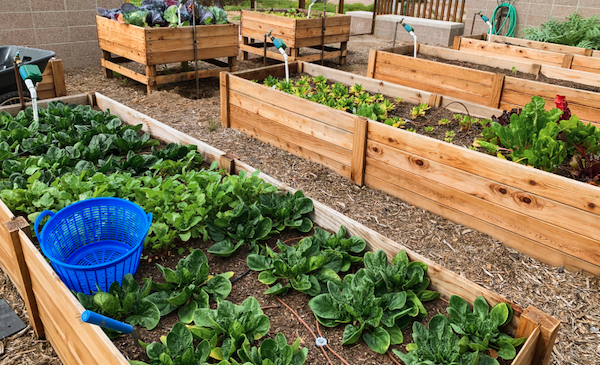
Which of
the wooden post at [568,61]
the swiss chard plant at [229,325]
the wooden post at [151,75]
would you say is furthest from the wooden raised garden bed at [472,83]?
the swiss chard plant at [229,325]

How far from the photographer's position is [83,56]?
7.46 meters

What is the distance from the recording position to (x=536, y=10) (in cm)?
916

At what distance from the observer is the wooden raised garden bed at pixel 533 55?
5.84 m

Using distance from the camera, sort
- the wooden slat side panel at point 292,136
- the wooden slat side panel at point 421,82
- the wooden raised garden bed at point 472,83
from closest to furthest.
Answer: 1. the wooden slat side panel at point 292,136
2. the wooden raised garden bed at point 472,83
3. the wooden slat side panel at point 421,82

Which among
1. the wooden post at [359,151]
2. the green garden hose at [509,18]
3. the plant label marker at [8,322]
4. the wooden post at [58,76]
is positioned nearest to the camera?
the plant label marker at [8,322]

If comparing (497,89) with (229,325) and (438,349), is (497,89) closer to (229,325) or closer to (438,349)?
(438,349)

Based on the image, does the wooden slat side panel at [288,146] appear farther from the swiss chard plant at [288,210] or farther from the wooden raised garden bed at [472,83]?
the wooden raised garden bed at [472,83]

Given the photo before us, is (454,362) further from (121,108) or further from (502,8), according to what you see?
(502,8)

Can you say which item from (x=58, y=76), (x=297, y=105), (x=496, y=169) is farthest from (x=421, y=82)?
(x=58, y=76)

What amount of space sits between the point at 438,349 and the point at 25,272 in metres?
1.93

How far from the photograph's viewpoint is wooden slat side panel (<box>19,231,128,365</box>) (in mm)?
1650

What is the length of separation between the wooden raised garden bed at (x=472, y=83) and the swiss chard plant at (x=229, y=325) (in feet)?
12.8

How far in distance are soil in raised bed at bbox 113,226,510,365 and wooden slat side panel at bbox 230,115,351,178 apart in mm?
1463

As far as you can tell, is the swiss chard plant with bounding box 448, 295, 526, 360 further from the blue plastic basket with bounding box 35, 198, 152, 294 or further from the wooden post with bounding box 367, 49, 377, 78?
the wooden post with bounding box 367, 49, 377, 78
